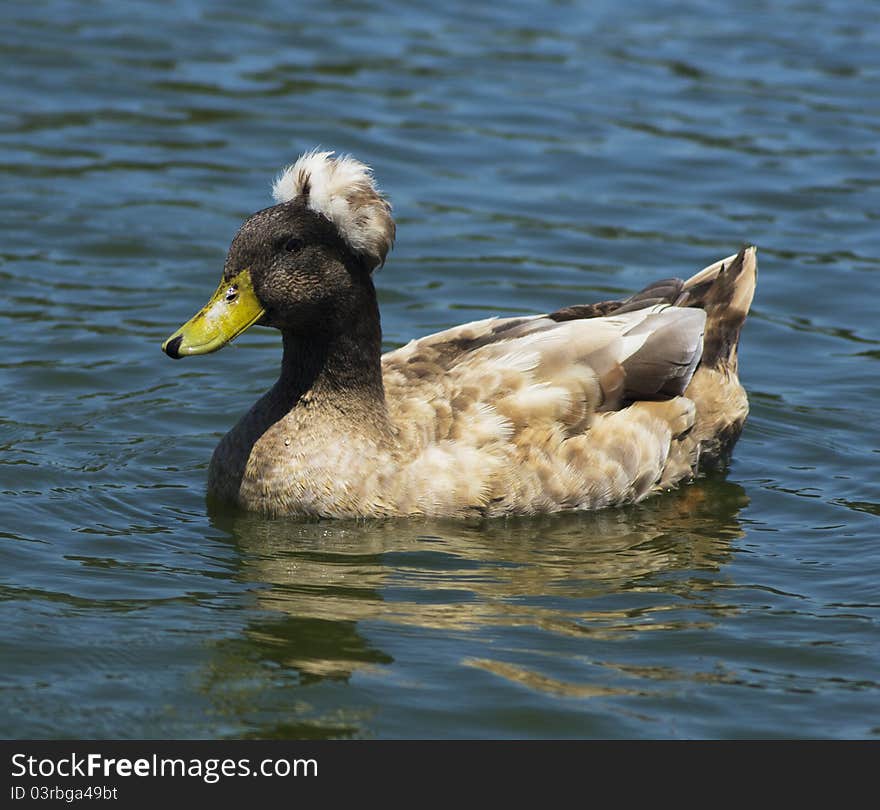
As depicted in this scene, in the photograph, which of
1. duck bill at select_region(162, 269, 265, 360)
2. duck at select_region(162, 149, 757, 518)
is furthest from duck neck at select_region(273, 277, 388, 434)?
duck bill at select_region(162, 269, 265, 360)

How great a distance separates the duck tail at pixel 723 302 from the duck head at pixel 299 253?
2.59 meters

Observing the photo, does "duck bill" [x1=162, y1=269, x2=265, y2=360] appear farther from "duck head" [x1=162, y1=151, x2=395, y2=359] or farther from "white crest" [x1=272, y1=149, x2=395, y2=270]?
"white crest" [x1=272, y1=149, x2=395, y2=270]

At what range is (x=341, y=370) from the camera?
10.2 m

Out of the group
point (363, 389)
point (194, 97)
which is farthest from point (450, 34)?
Answer: point (363, 389)

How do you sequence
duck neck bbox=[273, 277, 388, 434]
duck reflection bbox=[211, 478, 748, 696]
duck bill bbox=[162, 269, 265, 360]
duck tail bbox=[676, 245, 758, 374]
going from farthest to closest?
duck tail bbox=[676, 245, 758, 374]
duck neck bbox=[273, 277, 388, 434]
duck bill bbox=[162, 269, 265, 360]
duck reflection bbox=[211, 478, 748, 696]

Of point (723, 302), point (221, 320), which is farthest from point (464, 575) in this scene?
point (723, 302)

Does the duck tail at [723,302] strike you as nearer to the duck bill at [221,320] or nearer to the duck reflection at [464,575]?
the duck reflection at [464,575]

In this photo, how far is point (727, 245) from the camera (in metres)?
15.4

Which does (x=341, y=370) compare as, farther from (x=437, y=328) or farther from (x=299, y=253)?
(x=437, y=328)

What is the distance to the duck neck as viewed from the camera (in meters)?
10.1

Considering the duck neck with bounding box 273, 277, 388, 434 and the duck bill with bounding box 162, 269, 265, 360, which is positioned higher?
the duck bill with bounding box 162, 269, 265, 360

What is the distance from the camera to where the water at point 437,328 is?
26.3 ft
